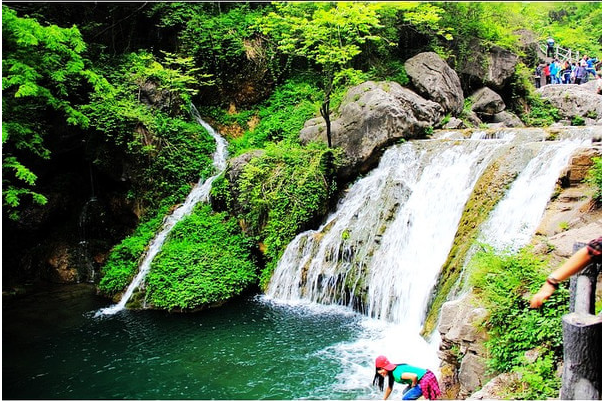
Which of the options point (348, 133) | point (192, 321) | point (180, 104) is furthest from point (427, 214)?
point (180, 104)

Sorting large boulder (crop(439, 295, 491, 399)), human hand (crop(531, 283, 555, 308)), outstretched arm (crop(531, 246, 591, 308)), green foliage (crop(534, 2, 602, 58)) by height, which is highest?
green foliage (crop(534, 2, 602, 58))

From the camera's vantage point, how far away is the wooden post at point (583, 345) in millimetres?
3260

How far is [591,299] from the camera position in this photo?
343cm

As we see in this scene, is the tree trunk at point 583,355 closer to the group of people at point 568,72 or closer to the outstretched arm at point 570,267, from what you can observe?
the outstretched arm at point 570,267

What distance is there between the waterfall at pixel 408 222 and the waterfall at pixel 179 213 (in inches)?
148

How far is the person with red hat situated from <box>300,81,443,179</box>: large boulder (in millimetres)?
7430

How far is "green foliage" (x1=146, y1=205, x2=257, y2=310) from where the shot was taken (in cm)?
1079

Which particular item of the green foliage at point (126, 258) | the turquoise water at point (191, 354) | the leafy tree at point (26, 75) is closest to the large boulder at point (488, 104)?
the turquoise water at point (191, 354)

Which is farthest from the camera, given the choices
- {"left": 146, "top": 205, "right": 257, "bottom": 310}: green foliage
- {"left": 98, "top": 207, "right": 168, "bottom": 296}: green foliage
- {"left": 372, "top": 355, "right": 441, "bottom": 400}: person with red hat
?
{"left": 98, "top": 207, "right": 168, "bottom": 296}: green foliage

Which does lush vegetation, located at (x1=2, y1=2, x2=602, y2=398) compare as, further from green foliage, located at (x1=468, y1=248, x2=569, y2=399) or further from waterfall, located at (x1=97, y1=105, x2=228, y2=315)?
waterfall, located at (x1=97, y1=105, x2=228, y2=315)

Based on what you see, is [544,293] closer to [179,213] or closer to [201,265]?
[201,265]

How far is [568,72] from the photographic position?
19.5m

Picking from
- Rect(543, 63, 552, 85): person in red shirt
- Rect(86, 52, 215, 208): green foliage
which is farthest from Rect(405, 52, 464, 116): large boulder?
Rect(543, 63, 552, 85): person in red shirt

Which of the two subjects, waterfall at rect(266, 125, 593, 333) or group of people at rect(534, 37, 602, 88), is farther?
group of people at rect(534, 37, 602, 88)
